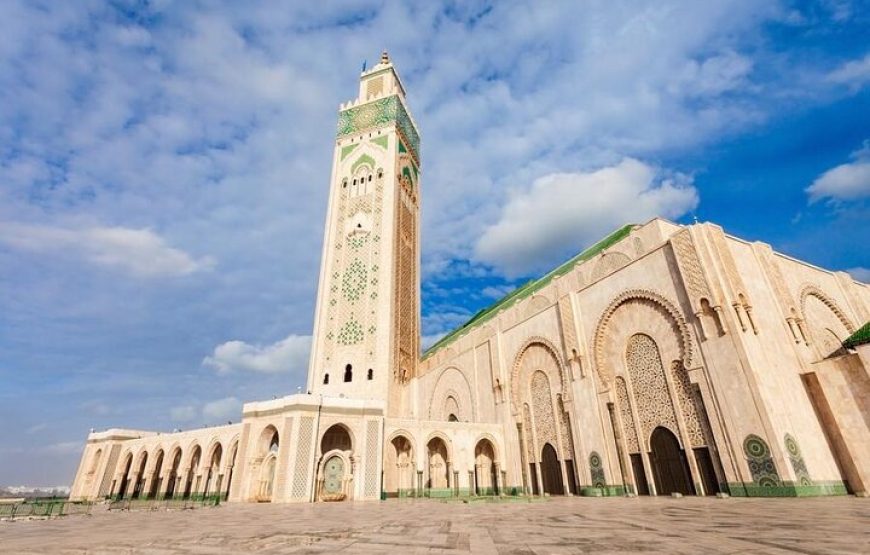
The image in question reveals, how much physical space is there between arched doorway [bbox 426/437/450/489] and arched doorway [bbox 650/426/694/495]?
8.88 m

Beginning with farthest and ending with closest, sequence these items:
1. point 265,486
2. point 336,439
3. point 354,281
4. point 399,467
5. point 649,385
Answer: point 354,281 → point 399,467 → point 336,439 → point 265,486 → point 649,385

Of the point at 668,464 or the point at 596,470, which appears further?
the point at 596,470

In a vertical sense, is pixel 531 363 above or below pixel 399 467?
above

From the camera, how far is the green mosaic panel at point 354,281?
24.2 m

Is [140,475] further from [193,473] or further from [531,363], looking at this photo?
[531,363]

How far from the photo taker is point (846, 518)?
472 centimetres

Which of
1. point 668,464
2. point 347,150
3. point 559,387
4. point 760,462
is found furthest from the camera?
point 347,150

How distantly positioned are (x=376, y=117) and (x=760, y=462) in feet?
88.0

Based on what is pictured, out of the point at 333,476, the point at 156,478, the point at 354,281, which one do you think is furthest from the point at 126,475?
the point at 354,281

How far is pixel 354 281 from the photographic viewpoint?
2456cm

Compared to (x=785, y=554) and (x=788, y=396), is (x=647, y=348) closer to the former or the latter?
(x=788, y=396)

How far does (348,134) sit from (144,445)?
72.8ft

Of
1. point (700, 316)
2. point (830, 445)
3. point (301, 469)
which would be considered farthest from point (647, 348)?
point (301, 469)

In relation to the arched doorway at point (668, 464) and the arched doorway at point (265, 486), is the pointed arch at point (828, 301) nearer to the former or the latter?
the arched doorway at point (668, 464)
